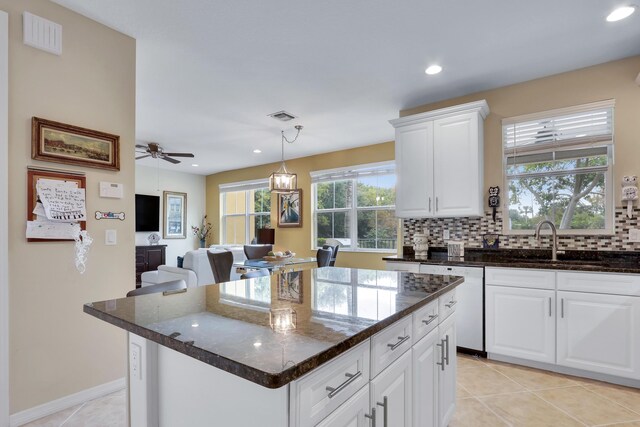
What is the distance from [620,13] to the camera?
235cm

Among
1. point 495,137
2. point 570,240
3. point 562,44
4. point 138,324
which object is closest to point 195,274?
point 138,324

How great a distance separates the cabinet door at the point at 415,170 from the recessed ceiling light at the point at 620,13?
1601mm

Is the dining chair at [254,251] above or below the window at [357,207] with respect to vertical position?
below

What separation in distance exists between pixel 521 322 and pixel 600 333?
20.8 inches

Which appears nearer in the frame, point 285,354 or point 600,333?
point 285,354

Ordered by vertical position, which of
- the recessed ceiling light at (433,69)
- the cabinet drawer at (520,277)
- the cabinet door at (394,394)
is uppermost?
the recessed ceiling light at (433,69)

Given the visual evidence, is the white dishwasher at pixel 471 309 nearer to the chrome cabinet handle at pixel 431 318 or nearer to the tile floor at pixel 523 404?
the tile floor at pixel 523 404

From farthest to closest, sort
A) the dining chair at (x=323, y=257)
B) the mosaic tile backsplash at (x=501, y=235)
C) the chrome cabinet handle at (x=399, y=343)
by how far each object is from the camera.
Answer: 1. the dining chair at (x=323, y=257)
2. the mosaic tile backsplash at (x=501, y=235)
3. the chrome cabinet handle at (x=399, y=343)

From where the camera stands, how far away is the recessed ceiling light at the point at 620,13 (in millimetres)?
2303

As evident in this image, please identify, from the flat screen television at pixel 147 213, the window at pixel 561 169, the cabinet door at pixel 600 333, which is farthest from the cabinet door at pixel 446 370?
the flat screen television at pixel 147 213

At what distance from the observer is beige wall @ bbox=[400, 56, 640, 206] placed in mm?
2941

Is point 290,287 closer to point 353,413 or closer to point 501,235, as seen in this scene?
point 353,413

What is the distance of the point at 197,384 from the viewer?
101 centimetres

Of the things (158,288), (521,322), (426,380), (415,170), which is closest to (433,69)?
(415,170)
